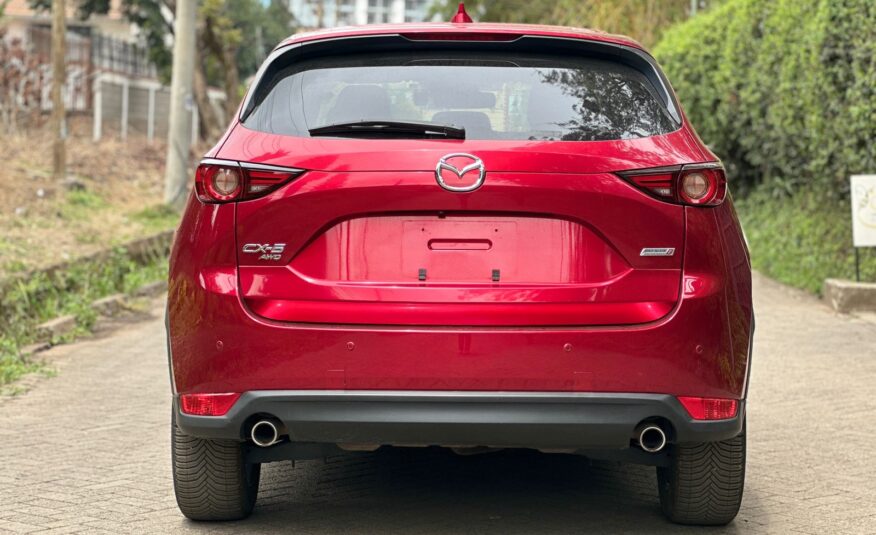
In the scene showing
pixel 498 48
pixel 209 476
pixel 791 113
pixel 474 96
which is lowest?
pixel 209 476

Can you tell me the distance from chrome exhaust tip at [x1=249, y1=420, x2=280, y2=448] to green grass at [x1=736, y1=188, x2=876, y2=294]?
362 inches

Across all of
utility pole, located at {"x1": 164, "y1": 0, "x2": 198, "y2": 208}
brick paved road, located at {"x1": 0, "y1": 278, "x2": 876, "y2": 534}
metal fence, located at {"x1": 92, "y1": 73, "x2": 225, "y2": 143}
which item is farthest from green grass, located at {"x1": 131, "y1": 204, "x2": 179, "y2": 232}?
metal fence, located at {"x1": 92, "y1": 73, "x2": 225, "y2": 143}

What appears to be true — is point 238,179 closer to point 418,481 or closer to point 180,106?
point 418,481

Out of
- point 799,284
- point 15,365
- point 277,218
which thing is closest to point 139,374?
point 15,365

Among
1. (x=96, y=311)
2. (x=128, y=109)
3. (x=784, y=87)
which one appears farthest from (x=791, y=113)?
(x=128, y=109)

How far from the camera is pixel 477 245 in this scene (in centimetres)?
432

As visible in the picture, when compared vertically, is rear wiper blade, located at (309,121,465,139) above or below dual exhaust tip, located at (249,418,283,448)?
above

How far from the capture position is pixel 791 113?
14961 millimetres

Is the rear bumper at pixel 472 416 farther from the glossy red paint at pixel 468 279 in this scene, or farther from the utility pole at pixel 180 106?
the utility pole at pixel 180 106

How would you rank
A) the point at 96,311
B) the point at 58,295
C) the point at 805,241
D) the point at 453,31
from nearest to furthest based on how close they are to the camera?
the point at 453,31, the point at 96,311, the point at 58,295, the point at 805,241

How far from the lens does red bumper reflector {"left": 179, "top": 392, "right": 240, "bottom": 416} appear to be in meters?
4.42

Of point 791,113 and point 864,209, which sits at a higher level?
point 791,113

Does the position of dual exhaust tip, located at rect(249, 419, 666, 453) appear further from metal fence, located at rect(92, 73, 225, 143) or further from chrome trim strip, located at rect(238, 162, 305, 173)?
metal fence, located at rect(92, 73, 225, 143)

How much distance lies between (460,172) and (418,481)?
193cm
